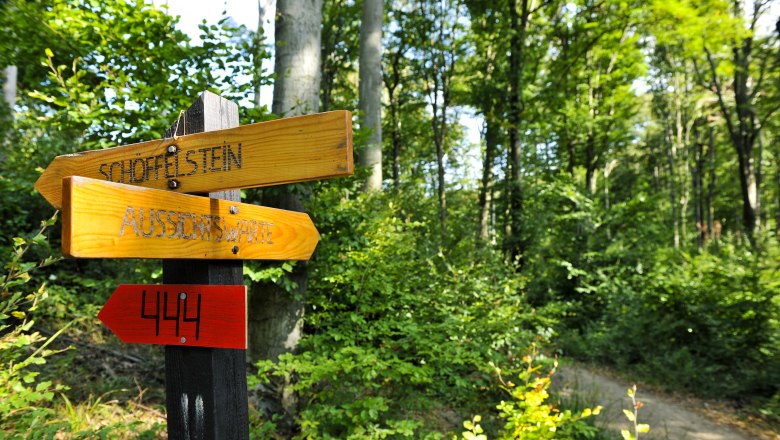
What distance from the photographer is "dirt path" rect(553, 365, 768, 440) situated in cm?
524

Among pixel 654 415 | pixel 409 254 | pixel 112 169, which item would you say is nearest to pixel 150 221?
pixel 112 169

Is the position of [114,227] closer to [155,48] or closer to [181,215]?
[181,215]

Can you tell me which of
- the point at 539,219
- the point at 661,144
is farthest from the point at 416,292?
the point at 661,144

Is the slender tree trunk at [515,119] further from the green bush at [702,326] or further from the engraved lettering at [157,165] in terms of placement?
the engraved lettering at [157,165]

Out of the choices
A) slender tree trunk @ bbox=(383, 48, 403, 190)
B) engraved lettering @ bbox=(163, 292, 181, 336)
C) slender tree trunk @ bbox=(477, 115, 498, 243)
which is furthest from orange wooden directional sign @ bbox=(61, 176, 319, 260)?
slender tree trunk @ bbox=(383, 48, 403, 190)

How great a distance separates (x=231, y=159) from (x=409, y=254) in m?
4.39

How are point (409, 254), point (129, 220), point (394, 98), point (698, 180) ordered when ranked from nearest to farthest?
point (129, 220) → point (409, 254) → point (394, 98) → point (698, 180)

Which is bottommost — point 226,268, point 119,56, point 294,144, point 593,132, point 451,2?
point 226,268

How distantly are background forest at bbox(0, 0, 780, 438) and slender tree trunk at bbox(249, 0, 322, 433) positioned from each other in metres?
0.03

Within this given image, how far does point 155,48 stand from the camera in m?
3.80

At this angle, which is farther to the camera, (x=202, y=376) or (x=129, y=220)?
(x=202, y=376)

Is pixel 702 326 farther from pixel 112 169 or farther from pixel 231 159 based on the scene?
pixel 112 169

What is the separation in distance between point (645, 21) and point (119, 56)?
36.6 feet

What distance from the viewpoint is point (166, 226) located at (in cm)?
139
